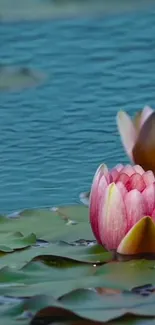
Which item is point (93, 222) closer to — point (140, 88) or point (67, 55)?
point (140, 88)

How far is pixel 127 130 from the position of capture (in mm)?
2346

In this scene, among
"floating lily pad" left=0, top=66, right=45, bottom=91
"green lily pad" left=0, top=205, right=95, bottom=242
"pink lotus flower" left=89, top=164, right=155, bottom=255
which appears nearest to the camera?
"pink lotus flower" left=89, top=164, right=155, bottom=255

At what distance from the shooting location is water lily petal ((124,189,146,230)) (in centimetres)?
191

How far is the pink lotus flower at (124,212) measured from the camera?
190 centimetres

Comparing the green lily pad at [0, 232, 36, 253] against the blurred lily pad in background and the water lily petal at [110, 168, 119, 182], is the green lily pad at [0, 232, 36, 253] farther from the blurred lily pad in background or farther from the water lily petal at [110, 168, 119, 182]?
the blurred lily pad in background

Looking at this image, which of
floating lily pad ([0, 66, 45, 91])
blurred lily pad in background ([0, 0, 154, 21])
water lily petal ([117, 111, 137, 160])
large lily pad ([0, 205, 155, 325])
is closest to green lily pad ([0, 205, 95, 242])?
large lily pad ([0, 205, 155, 325])

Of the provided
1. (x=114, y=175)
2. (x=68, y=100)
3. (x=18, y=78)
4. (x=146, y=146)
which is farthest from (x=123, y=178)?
(x=18, y=78)

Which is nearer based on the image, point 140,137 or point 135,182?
point 135,182

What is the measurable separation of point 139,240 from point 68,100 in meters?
1.22

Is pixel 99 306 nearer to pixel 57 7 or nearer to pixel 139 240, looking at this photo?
pixel 139 240

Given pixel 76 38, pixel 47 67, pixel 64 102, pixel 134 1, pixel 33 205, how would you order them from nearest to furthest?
pixel 33 205, pixel 64 102, pixel 47 67, pixel 76 38, pixel 134 1

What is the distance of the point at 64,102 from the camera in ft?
10.1

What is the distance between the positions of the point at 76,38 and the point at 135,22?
25 cm

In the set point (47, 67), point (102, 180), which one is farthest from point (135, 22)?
point (102, 180)
